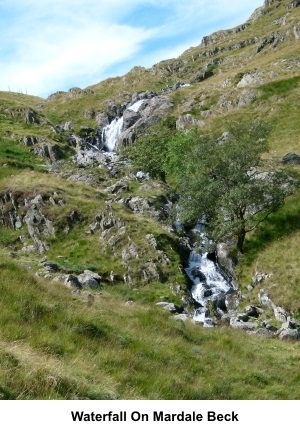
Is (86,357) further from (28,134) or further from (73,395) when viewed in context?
(28,134)

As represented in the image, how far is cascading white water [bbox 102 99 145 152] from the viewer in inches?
4055

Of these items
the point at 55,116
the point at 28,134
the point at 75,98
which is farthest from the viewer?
the point at 75,98

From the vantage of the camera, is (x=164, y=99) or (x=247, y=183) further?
(x=164, y=99)

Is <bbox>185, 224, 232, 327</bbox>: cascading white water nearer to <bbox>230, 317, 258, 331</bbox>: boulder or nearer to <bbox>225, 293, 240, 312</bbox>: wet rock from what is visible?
<bbox>225, 293, 240, 312</bbox>: wet rock

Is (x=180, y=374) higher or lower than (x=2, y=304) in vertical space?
lower

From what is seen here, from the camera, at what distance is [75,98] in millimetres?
143625

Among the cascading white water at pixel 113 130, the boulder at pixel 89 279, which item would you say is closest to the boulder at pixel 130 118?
Result: the cascading white water at pixel 113 130

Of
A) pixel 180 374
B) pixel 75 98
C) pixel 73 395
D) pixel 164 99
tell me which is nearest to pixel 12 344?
pixel 73 395

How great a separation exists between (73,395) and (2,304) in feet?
15.0

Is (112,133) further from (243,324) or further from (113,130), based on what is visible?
(243,324)

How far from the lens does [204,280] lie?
37906 mm

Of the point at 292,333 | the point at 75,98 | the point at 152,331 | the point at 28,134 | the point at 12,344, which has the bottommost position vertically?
the point at 292,333

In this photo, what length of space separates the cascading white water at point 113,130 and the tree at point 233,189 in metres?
60.8

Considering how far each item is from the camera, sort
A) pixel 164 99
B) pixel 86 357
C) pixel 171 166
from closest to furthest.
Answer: pixel 86 357, pixel 171 166, pixel 164 99
